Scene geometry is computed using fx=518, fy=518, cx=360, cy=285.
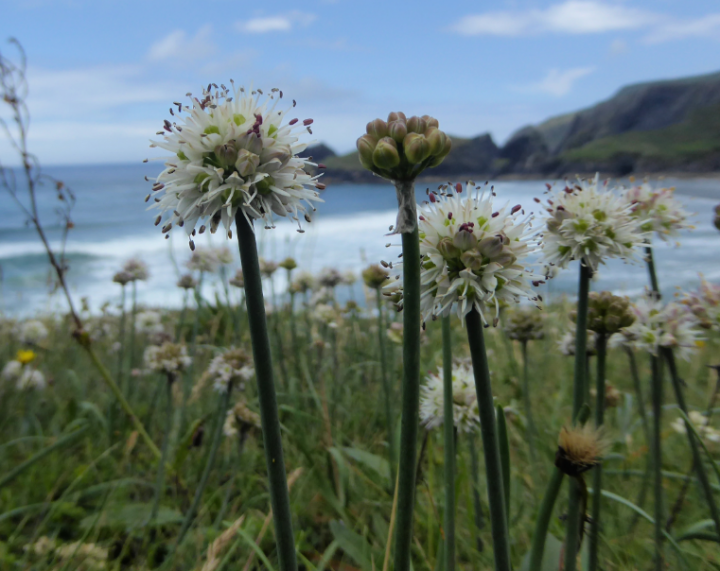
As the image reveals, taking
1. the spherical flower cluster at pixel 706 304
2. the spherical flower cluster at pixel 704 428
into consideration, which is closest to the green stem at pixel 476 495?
the spherical flower cluster at pixel 706 304

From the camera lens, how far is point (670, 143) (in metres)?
22.3

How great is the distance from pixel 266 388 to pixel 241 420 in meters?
1.53

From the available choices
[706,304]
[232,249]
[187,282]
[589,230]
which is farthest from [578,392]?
[232,249]

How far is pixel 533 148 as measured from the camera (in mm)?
27312

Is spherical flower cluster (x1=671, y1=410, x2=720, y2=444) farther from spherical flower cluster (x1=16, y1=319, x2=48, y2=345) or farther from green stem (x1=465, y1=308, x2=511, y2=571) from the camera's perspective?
spherical flower cluster (x1=16, y1=319, x2=48, y2=345)

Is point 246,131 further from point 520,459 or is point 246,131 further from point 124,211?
point 124,211

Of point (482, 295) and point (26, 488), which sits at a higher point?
point (482, 295)

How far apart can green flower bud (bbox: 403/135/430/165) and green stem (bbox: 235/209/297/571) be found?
0.34 meters

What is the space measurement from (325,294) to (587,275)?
144 inches

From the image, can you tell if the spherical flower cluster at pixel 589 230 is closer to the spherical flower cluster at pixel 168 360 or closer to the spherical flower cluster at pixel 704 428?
the spherical flower cluster at pixel 704 428

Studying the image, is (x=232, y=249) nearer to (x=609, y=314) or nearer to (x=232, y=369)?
(x=232, y=369)

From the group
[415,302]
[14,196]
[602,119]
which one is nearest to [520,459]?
[415,302]

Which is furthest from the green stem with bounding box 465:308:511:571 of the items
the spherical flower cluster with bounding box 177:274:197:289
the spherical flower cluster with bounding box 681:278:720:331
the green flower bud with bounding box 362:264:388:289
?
the spherical flower cluster with bounding box 177:274:197:289

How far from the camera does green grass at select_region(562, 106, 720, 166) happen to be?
65.9 ft
